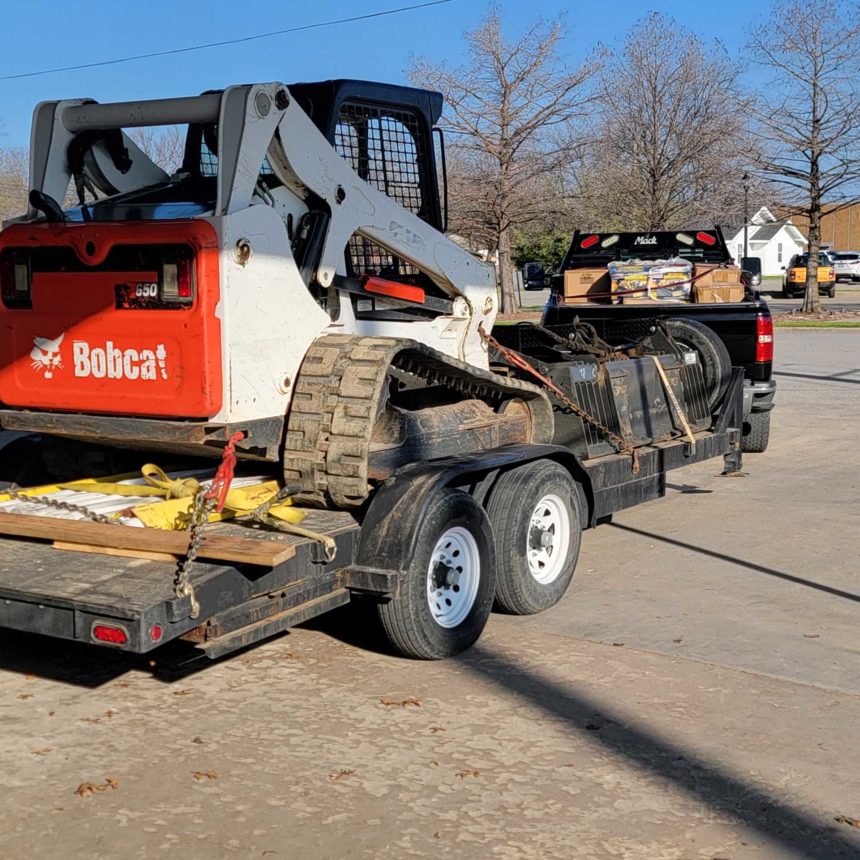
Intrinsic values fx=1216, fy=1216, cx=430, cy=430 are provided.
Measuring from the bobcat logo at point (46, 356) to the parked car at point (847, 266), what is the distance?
58.0 m

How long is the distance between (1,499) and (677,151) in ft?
94.9

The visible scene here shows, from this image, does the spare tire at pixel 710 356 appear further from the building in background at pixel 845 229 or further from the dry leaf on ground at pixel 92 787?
the building in background at pixel 845 229

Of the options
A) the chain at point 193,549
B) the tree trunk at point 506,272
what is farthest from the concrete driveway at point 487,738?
the tree trunk at point 506,272

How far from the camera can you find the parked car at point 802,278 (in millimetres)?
45719

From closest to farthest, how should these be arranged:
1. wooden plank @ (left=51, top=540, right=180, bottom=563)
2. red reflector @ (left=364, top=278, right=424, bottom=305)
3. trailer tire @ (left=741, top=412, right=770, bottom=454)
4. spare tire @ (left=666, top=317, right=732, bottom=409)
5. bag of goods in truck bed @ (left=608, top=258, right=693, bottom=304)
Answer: wooden plank @ (left=51, top=540, right=180, bottom=563), red reflector @ (left=364, top=278, right=424, bottom=305), spare tire @ (left=666, top=317, right=732, bottom=409), trailer tire @ (left=741, top=412, right=770, bottom=454), bag of goods in truck bed @ (left=608, top=258, right=693, bottom=304)

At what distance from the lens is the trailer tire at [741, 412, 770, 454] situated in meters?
11.7

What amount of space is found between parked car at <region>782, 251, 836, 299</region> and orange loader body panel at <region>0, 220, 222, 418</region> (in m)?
43.0

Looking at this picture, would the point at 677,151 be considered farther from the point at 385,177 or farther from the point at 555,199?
the point at 385,177

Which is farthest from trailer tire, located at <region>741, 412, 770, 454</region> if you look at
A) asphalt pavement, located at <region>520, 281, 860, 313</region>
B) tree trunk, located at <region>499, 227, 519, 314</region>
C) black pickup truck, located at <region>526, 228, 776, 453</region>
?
asphalt pavement, located at <region>520, 281, 860, 313</region>

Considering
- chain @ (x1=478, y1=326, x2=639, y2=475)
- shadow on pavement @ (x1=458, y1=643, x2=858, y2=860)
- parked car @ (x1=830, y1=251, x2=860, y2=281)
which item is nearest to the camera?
shadow on pavement @ (x1=458, y1=643, x2=858, y2=860)

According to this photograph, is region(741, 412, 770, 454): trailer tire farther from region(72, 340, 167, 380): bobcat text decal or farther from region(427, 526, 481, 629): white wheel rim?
region(72, 340, 167, 380): bobcat text decal

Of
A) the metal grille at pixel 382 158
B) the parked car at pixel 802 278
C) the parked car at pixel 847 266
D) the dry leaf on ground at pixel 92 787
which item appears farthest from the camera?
the parked car at pixel 847 266

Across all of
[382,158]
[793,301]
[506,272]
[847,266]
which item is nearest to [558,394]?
[382,158]

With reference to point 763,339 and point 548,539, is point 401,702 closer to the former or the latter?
point 548,539
